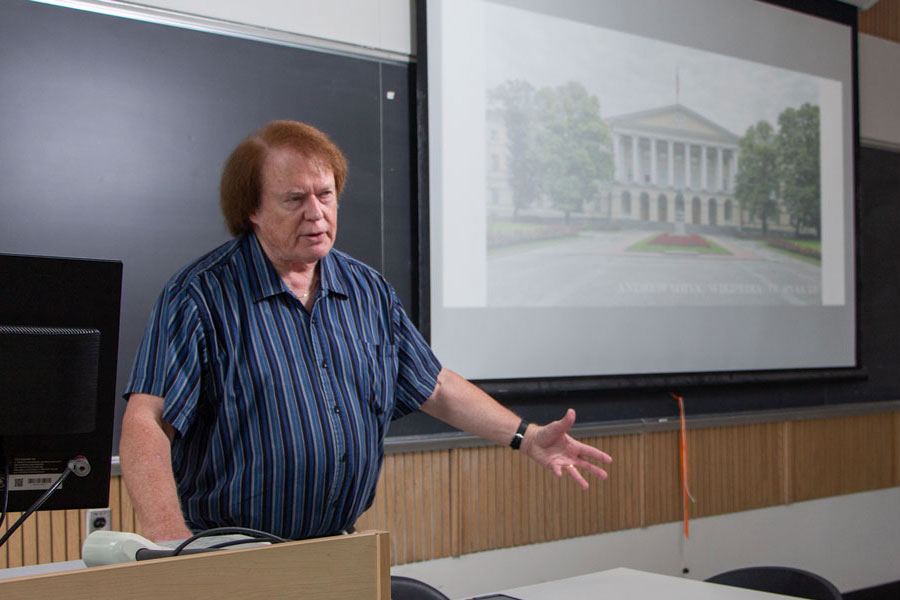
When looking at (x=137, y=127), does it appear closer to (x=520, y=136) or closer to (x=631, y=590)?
(x=520, y=136)

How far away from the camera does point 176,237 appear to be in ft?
8.57

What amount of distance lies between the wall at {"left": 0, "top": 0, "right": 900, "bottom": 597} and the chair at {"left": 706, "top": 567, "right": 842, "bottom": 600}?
966mm

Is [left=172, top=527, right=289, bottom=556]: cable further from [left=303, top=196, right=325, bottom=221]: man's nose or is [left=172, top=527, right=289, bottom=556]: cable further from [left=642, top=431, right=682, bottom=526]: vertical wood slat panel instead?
[left=642, top=431, right=682, bottom=526]: vertical wood slat panel

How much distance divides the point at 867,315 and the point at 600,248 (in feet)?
5.86

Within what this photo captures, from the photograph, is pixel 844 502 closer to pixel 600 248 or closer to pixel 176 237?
pixel 600 248

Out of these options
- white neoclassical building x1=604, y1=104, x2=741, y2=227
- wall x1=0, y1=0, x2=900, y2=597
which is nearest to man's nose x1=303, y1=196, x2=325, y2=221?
wall x1=0, y1=0, x2=900, y2=597

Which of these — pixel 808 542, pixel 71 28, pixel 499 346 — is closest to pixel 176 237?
pixel 71 28

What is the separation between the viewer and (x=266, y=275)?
2.02 metres

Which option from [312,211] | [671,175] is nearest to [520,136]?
[671,175]

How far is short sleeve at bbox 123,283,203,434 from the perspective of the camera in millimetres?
1815

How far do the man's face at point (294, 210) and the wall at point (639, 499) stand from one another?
0.88m

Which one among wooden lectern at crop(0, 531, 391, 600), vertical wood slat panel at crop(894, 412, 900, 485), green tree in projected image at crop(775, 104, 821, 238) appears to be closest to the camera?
wooden lectern at crop(0, 531, 391, 600)

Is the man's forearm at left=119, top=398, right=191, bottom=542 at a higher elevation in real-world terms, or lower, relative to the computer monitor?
lower

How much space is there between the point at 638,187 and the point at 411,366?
1.84m
